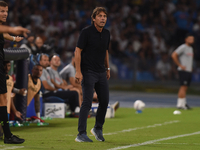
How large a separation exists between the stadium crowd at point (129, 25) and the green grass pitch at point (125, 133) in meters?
9.19

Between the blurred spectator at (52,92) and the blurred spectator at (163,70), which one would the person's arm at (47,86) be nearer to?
the blurred spectator at (52,92)

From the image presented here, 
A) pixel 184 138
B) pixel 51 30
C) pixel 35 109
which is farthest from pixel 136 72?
pixel 184 138

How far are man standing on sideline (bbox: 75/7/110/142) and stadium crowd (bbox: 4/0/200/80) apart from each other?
44.6 ft

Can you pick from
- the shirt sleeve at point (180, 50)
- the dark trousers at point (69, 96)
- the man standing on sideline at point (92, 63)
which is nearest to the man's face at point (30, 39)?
the dark trousers at point (69, 96)

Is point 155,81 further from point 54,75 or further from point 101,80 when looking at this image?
point 101,80

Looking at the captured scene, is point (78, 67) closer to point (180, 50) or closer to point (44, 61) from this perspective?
point (44, 61)

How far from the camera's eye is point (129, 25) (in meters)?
23.9

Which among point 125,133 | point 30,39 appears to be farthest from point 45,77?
point 125,133

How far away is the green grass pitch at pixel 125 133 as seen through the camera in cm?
632

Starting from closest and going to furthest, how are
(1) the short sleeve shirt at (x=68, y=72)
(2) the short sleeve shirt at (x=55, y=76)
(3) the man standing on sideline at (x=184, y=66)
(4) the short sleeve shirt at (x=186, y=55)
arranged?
1. (2) the short sleeve shirt at (x=55, y=76)
2. (1) the short sleeve shirt at (x=68, y=72)
3. (3) the man standing on sideline at (x=184, y=66)
4. (4) the short sleeve shirt at (x=186, y=55)

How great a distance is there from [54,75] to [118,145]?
5754mm

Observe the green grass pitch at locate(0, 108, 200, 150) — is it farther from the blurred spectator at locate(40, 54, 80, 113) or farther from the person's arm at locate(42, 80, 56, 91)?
the person's arm at locate(42, 80, 56, 91)

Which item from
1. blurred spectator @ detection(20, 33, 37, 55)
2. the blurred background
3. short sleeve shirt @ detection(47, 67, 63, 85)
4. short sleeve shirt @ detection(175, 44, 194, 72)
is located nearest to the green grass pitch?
short sleeve shirt @ detection(47, 67, 63, 85)

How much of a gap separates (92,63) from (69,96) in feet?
15.9
